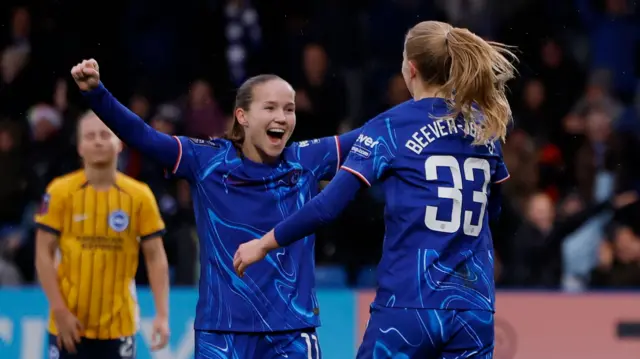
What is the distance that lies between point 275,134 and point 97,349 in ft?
6.23

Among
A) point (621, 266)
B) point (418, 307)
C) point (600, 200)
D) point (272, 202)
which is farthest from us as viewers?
point (600, 200)

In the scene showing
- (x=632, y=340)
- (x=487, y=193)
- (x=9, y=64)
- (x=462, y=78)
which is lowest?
(x=632, y=340)

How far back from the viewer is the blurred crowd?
10.9 meters

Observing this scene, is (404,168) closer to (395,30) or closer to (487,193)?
(487,193)

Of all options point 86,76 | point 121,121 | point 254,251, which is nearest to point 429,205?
point 254,251

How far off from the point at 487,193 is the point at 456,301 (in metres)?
0.44

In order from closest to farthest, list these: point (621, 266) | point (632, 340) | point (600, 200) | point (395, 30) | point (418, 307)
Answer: point (418, 307), point (632, 340), point (621, 266), point (600, 200), point (395, 30)

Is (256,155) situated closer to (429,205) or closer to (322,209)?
(322,209)

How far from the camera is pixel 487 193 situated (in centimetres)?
466

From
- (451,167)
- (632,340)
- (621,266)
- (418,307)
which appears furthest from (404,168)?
(621,266)

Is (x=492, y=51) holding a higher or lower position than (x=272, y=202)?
higher

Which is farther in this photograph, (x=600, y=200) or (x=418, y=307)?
(x=600, y=200)

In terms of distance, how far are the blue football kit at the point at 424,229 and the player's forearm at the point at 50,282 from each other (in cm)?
232

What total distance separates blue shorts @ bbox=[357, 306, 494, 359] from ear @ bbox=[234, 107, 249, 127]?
1.32 metres
